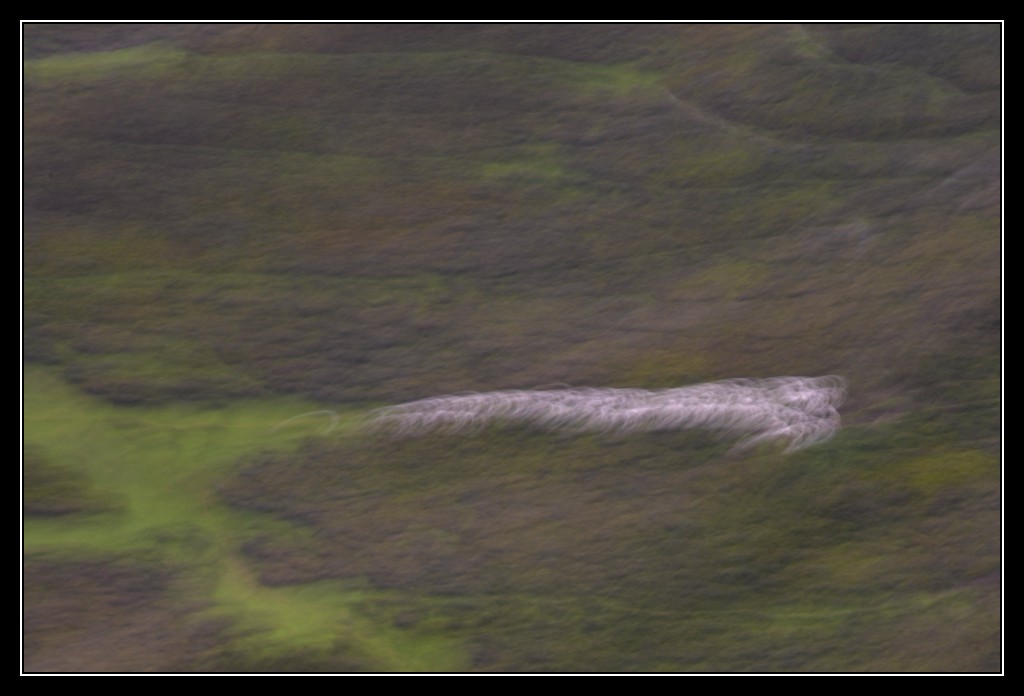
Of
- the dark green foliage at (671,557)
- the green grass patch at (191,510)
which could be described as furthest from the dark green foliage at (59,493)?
the dark green foliage at (671,557)

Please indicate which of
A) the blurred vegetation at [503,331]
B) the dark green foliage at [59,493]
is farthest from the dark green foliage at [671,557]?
the dark green foliage at [59,493]

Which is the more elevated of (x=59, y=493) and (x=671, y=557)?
(x=59, y=493)

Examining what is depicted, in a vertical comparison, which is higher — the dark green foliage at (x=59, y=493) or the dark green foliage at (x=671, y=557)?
the dark green foliage at (x=59, y=493)

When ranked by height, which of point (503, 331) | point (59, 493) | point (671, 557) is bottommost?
point (671, 557)

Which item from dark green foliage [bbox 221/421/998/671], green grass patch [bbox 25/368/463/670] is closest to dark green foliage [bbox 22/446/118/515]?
green grass patch [bbox 25/368/463/670]

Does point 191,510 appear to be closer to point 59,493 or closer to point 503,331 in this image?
point 59,493

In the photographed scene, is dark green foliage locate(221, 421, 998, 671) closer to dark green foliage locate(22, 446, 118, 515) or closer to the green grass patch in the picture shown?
the green grass patch

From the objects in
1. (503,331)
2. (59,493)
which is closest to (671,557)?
(503,331)

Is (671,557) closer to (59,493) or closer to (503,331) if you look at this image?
(503,331)

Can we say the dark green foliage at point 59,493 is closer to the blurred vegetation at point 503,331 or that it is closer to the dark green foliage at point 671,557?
the blurred vegetation at point 503,331

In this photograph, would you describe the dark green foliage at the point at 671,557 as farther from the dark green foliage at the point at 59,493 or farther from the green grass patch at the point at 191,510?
the dark green foliage at the point at 59,493
